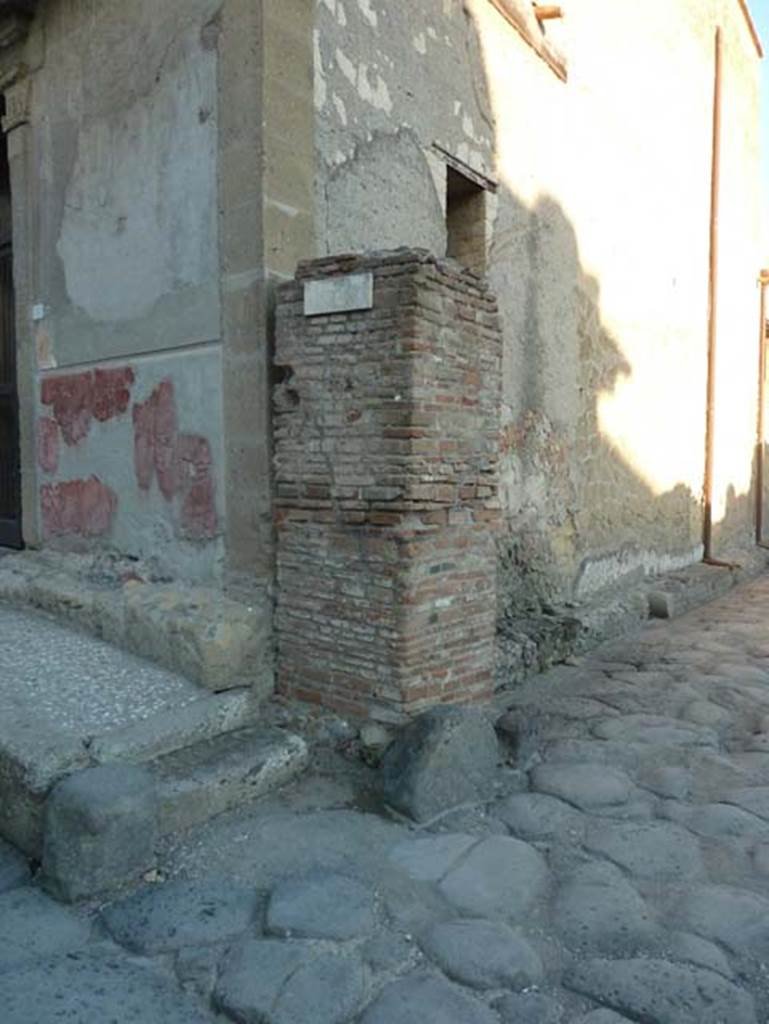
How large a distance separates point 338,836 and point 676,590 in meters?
4.60

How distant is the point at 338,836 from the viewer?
103 inches

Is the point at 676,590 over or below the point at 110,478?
below

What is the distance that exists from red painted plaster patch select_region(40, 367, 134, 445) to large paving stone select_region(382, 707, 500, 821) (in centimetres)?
221

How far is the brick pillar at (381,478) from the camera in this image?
9.95 ft

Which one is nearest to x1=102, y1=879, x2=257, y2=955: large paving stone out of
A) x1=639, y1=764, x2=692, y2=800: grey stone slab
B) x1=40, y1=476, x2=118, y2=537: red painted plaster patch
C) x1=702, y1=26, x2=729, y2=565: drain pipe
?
x1=639, y1=764, x2=692, y2=800: grey stone slab

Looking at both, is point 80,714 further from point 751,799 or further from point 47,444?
point 751,799

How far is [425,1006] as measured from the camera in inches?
71.8

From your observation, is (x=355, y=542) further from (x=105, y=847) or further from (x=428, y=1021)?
(x=428, y=1021)

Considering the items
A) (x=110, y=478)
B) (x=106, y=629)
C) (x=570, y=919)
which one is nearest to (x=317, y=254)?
(x=110, y=478)

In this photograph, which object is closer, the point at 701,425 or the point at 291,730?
the point at 291,730

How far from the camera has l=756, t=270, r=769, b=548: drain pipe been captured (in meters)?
9.84

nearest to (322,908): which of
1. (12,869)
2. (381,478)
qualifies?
(12,869)

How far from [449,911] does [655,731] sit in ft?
5.60

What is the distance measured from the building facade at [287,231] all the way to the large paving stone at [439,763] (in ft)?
3.31
